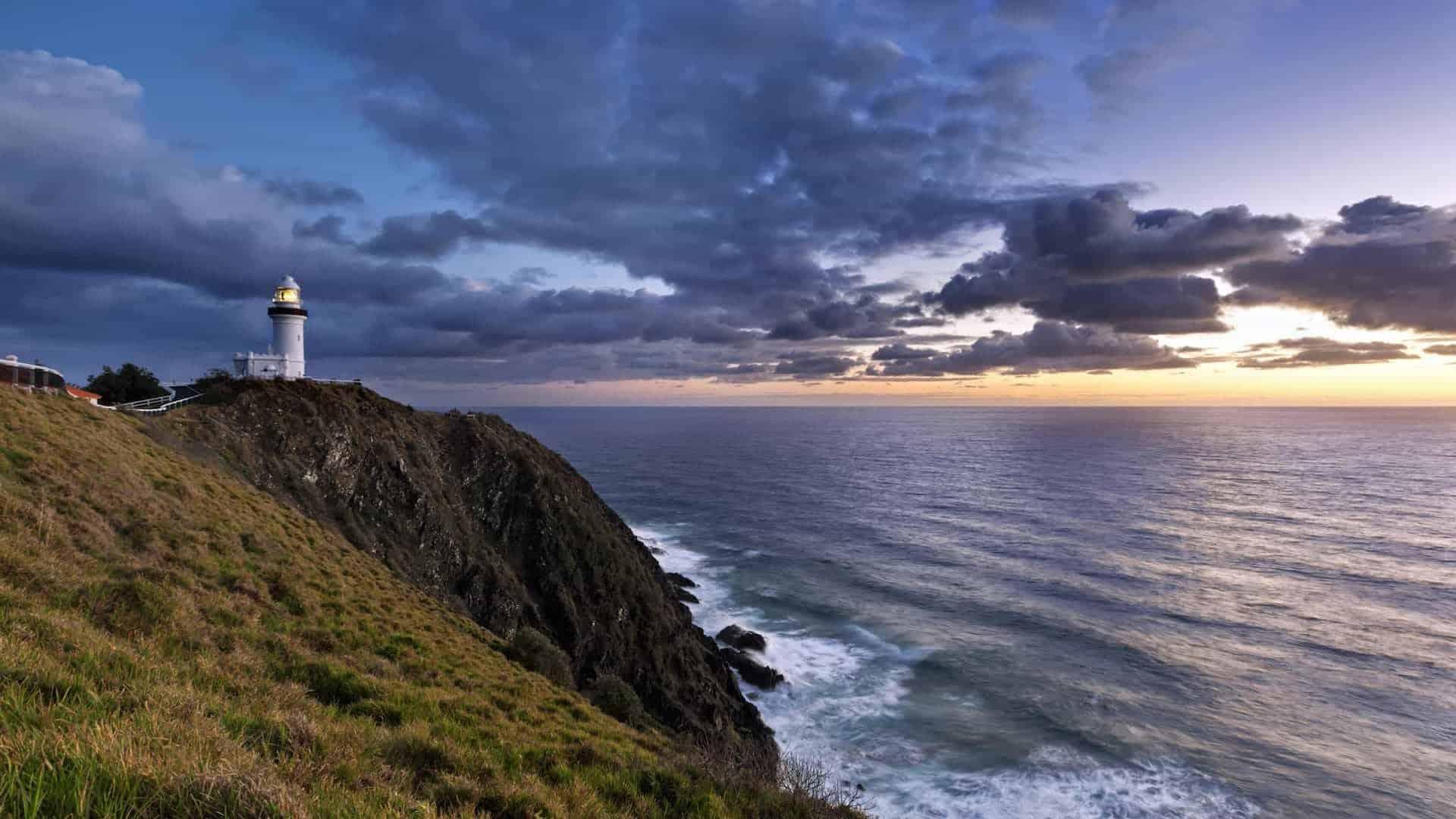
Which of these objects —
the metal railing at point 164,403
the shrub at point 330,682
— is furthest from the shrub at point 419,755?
the metal railing at point 164,403

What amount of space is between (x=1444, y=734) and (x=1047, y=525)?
43.4 meters

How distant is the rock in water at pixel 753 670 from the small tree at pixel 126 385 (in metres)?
50.1

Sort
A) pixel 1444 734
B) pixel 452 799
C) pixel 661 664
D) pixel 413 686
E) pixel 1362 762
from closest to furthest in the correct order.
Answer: pixel 452 799 → pixel 413 686 → pixel 1362 762 → pixel 1444 734 → pixel 661 664

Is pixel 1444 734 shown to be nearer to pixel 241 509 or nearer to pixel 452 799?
pixel 452 799

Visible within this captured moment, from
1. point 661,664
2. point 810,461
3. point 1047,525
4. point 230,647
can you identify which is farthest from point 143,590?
point 810,461

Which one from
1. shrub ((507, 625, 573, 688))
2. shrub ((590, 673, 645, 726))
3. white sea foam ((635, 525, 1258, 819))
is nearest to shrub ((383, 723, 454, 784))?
shrub ((590, 673, 645, 726))

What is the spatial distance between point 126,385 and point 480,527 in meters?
35.2

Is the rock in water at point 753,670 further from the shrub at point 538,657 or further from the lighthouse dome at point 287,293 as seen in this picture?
the lighthouse dome at point 287,293

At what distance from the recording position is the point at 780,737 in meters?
32.5

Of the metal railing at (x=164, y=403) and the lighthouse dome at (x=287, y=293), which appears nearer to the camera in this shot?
the metal railing at (x=164, y=403)

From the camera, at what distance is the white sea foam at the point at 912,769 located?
2588 centimetres

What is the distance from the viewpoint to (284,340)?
49.6m

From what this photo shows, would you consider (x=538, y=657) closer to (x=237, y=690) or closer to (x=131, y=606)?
(x=131, y=606)

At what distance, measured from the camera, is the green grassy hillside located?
463 centimetres
